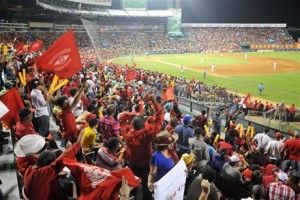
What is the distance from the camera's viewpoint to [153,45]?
247 ft

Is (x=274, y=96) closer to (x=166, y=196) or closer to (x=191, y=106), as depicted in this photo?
(x=191, y=106)

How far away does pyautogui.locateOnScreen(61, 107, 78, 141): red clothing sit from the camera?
257 inches

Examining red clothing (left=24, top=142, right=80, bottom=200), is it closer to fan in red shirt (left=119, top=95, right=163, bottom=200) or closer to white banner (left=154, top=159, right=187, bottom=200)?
white banner (left=154, top=159, right=187, bottom=200)

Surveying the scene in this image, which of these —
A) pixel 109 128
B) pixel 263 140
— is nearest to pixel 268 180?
pixel 109 128

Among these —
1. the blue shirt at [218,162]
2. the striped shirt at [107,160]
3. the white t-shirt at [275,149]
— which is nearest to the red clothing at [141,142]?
the striped shirt at [107,160]

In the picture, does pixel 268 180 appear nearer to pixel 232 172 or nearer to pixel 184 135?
pixel 232 172

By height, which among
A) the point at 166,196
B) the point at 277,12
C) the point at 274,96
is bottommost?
the point at 274,96

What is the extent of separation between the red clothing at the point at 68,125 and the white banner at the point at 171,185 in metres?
3.13

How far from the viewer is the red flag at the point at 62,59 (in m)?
7.58

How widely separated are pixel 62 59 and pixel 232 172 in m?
4.48

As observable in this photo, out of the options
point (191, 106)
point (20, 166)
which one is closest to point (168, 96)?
point (191, 106)

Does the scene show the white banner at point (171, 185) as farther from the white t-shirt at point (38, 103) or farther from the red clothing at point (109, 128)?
the white t-shirt at point (38, 103)

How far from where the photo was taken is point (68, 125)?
21.4ft

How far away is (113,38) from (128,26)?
38.7 ft
